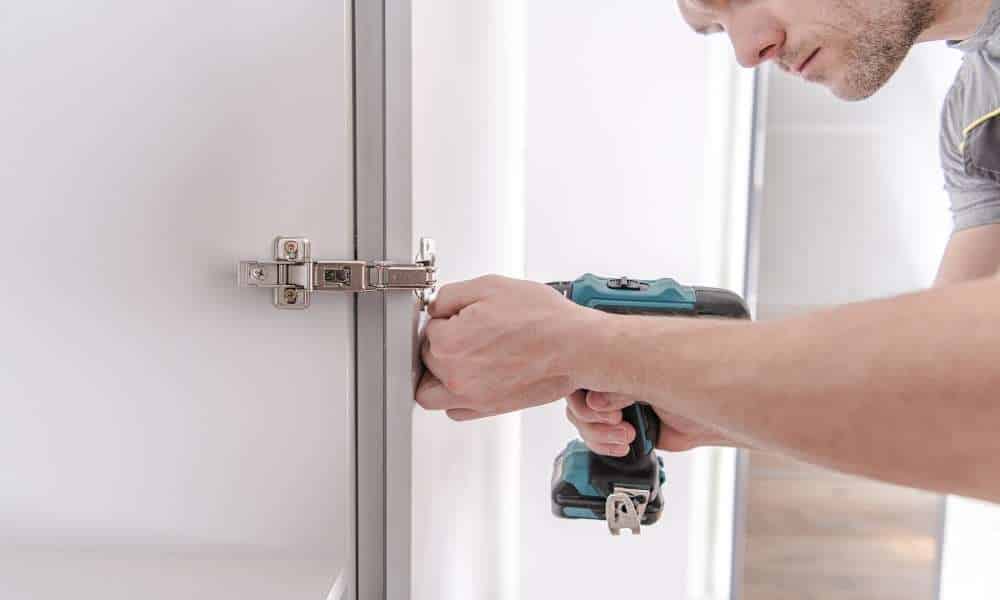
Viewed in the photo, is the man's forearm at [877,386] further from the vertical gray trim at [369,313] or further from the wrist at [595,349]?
the vertical gray trim at [369,313]

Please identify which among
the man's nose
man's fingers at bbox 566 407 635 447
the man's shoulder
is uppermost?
the man's nose

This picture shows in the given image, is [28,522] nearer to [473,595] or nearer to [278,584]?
[278,584]

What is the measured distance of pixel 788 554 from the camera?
208cm

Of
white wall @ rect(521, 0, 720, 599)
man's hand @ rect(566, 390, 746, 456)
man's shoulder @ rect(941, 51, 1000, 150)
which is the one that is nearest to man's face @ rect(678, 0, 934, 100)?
man's shoulder @ rect(941, 51, 1000, 150)

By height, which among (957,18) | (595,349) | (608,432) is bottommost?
(608,432)

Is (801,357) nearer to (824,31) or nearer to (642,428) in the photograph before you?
(642,428)

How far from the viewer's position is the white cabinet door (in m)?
0.53

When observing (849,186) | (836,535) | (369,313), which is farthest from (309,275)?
(836,535)

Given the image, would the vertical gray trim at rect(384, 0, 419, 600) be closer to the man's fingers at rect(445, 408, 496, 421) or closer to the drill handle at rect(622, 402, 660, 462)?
the man's fingers at rect(445, 408, 496, 421)

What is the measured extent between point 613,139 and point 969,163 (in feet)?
2.23

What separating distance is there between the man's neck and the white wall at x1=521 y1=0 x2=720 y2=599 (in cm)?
53

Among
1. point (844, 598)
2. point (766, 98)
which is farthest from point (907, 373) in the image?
point (844, 598)

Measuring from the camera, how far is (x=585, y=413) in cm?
75

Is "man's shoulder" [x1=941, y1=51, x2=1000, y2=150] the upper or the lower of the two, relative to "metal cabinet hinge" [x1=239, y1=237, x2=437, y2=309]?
upper
